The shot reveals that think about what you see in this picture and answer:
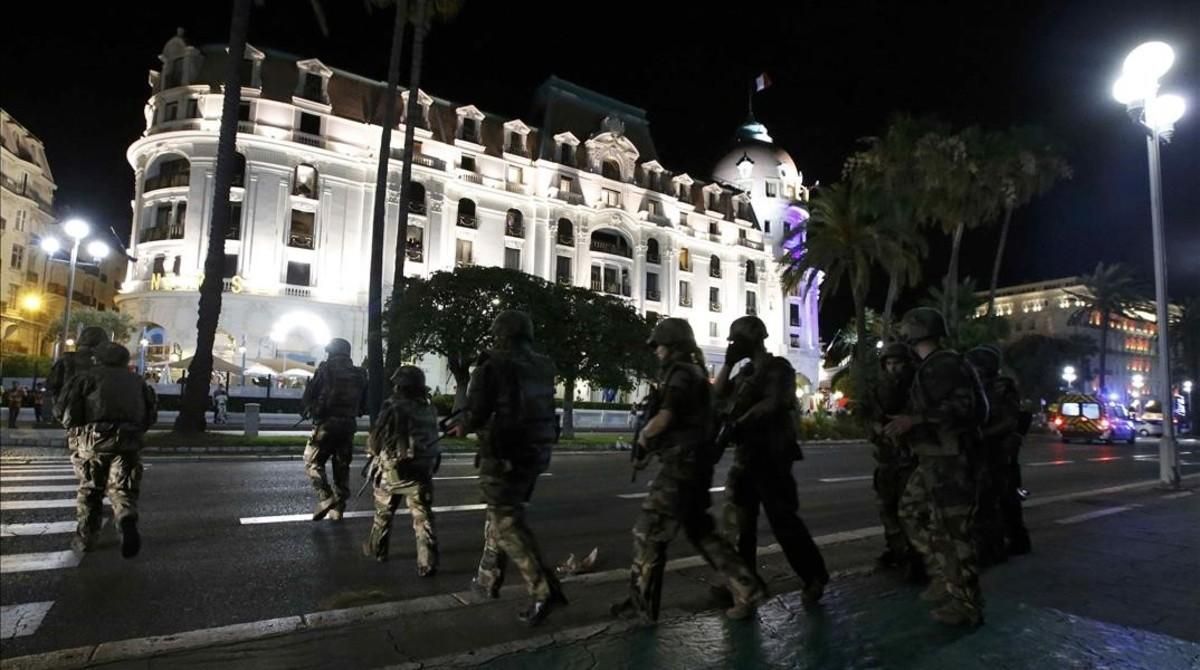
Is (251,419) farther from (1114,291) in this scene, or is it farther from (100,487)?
(1114,291)

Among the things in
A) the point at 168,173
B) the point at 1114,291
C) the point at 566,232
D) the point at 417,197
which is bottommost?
the point at 1114,291

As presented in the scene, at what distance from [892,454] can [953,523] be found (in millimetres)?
1599

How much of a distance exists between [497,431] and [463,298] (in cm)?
1948

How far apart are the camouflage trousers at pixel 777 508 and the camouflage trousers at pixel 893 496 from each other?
1.23m

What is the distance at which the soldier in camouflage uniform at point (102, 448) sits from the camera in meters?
5.88

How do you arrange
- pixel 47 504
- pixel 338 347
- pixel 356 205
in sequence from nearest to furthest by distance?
pixel 47 504, pixel 338 347, pixel 356 205

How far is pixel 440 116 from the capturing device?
47312 millimetres

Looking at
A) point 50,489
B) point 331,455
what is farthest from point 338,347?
point 50,489

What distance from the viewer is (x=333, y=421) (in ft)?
25.3

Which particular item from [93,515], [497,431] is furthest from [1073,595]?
[93,515]

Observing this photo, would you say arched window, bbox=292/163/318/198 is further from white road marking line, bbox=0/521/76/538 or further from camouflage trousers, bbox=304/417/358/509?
white road marking line, bbox=0/521/76/538

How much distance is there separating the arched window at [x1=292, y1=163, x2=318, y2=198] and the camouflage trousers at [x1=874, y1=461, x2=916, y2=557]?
4152 centimetres

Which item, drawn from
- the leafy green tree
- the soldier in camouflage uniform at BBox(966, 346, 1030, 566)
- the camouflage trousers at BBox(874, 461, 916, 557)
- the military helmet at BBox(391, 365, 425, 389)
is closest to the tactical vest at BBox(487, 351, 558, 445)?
the military helmet at BBox(391, 365, 425, 389)

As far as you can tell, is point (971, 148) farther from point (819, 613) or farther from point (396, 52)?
point (819, 613)
